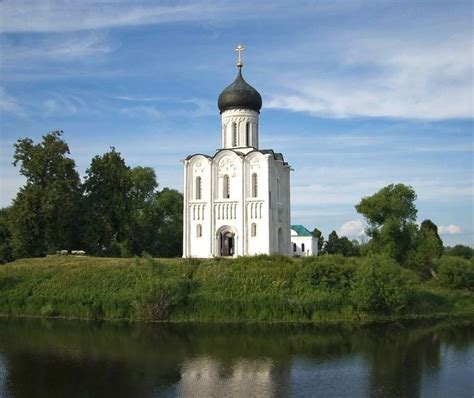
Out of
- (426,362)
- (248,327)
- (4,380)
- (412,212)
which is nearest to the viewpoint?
(4,380)

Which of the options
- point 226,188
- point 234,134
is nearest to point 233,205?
point 226,188

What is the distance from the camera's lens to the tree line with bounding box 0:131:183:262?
31.1 metres

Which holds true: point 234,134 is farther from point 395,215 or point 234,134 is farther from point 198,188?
point 395,215

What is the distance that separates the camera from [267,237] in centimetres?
3112

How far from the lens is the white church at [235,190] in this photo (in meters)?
31.6

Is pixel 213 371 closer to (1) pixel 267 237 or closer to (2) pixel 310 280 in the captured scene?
(2) pixel 310 280

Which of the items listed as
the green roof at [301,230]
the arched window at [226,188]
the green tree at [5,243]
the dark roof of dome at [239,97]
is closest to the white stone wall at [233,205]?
the arched window at [226,188]

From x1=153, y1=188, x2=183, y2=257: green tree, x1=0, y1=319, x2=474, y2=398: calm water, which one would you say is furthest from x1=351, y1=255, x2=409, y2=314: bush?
x1=153, y1=188, x2=183, y2=257: green tree

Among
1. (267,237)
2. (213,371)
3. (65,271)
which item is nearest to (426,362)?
(213,371)

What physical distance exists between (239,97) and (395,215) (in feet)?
43.2

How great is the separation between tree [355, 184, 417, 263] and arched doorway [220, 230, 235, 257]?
1012cm

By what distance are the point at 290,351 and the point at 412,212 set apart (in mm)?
21505

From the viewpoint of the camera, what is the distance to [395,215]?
36.8 metres

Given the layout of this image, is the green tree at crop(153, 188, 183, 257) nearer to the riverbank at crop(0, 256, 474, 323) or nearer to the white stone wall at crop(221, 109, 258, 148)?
the white stone wall at crop(221, 109, 258, 148)
